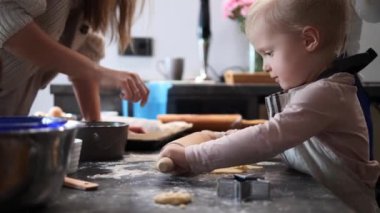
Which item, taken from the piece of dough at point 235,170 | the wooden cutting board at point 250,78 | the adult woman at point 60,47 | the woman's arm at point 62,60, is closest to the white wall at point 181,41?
the wooden cutting board at point 250,78

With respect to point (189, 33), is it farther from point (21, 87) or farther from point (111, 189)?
point (111, 189)

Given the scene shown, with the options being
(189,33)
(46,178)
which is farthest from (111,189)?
(189,33)

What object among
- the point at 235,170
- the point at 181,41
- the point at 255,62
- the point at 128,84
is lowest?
the point at 235,170

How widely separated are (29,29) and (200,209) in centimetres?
72

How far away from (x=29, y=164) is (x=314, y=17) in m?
0.62

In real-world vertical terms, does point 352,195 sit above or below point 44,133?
below

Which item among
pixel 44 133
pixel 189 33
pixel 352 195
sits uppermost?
pixel 189 33

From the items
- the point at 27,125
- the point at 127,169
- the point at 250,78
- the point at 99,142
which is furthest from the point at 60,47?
the point at 250,78

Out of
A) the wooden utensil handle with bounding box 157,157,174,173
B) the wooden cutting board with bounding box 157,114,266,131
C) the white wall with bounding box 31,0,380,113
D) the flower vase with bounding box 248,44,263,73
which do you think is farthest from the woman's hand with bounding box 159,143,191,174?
the white wall with bounding box 31,0,380,113

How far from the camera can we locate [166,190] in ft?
2.28

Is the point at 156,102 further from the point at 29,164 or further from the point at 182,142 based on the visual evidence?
the point at 29,164

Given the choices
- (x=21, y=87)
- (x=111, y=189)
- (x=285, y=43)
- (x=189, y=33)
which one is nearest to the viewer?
(x=111, y=189)

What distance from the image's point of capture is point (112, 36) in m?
1.54

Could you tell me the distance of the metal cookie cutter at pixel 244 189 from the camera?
0.63 m
